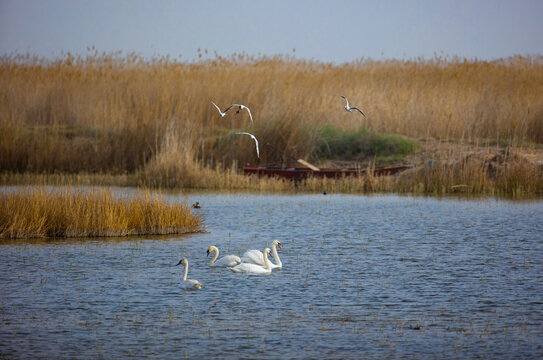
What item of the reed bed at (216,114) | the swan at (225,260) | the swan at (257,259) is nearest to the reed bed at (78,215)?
the swan at (225,260)

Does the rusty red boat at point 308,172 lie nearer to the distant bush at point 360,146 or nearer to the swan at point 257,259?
the distant bush at point 360,146

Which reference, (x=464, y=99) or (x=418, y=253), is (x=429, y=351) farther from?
(x=464, y=99)

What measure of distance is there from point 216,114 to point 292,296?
606 inches

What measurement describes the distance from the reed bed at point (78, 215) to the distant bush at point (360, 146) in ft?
35.2

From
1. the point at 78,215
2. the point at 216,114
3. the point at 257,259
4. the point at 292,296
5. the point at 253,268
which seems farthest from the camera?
the point at 216,114

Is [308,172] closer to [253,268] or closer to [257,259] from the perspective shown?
[257,259]

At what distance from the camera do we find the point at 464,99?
27438mm

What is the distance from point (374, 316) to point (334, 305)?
612 millimetres

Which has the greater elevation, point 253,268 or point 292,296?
point 253,268

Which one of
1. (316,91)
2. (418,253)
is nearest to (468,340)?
(418,253)

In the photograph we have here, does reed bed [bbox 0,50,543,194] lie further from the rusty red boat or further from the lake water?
the lake water

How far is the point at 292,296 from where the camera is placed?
9836 mm

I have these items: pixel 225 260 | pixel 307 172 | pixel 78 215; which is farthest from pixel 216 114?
pixel 225 260

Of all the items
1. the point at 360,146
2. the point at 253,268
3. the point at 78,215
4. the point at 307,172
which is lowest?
the point at 253,268
